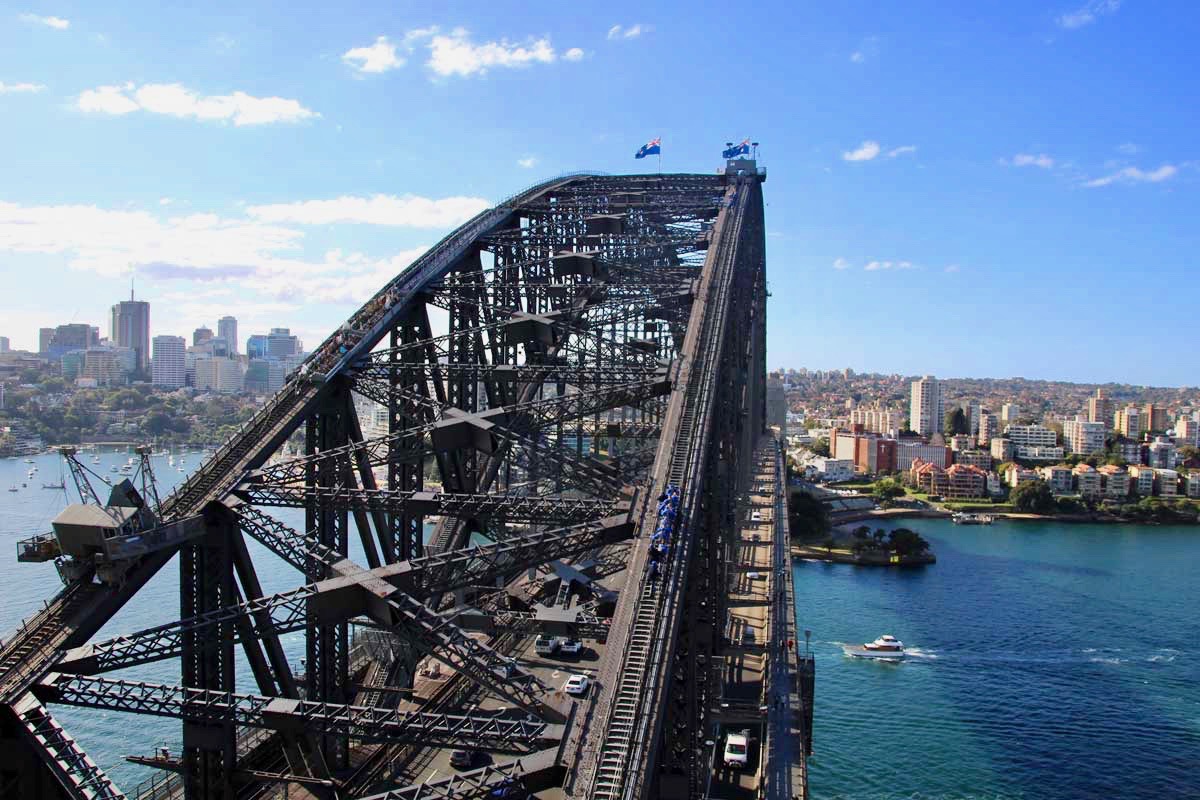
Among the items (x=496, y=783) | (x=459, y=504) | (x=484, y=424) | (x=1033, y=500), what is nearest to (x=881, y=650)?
(x=484, y=424)

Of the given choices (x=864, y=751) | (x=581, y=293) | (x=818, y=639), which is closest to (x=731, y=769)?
(x=581, y=293)

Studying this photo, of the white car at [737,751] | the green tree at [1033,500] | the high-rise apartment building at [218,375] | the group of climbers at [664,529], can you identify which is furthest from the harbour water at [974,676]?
the high-rise apartment building at [218,375]

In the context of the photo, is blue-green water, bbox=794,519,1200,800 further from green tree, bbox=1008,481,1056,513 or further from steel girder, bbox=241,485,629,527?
green tree, bbox=1008,481,1056,513

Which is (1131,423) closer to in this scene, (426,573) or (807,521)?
(807,521)

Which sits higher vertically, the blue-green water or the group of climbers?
the group of climbers

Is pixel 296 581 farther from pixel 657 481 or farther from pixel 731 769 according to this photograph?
pixel 657 481

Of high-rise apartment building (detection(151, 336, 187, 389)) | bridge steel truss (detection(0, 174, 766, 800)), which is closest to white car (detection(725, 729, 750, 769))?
bridge steel truss (detection(0, 174, 766, 800))
